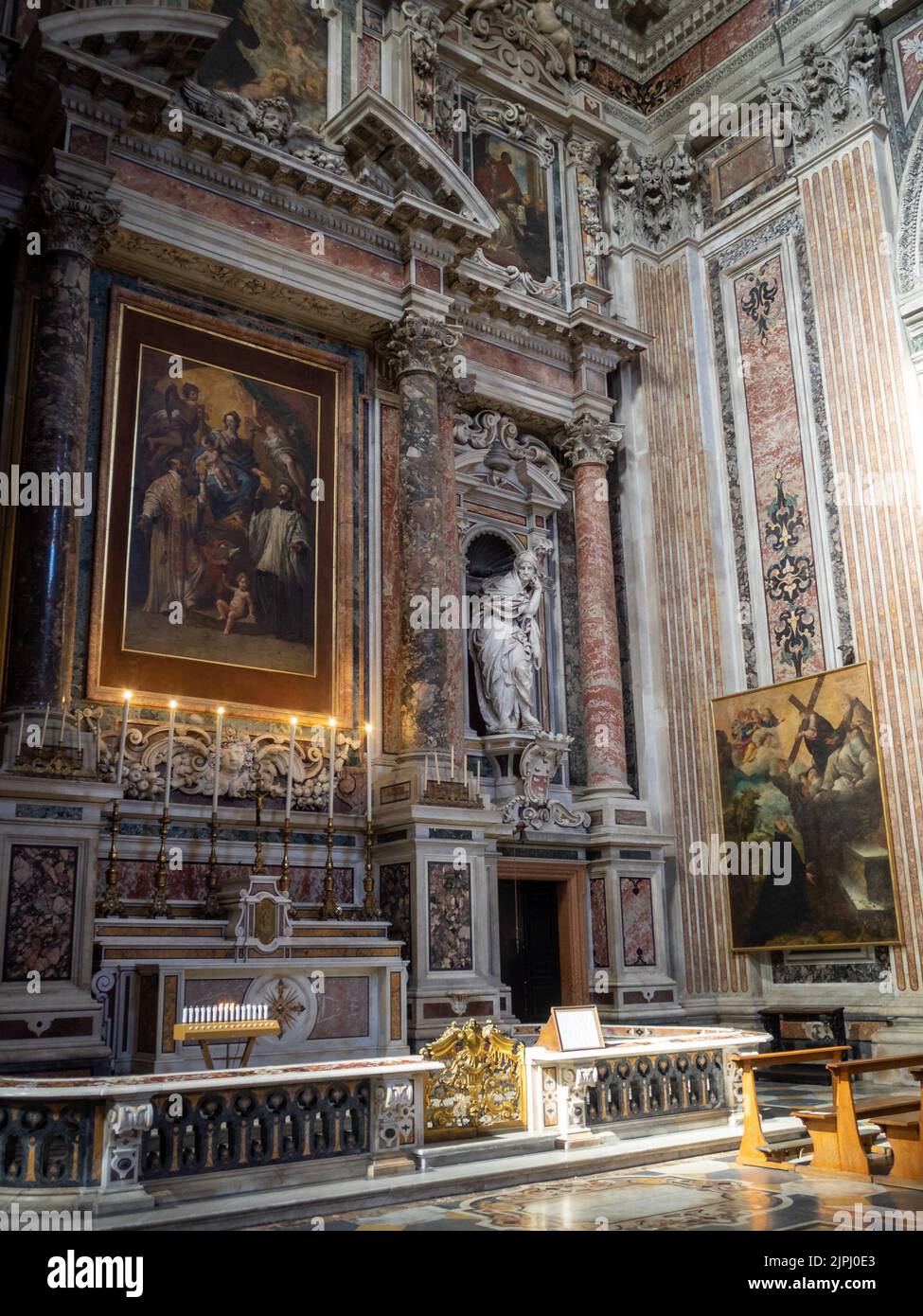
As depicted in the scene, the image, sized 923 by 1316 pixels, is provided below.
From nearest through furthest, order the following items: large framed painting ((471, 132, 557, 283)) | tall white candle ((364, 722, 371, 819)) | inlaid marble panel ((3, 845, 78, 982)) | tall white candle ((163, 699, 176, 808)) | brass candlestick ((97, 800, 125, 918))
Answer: inlaid marble panel ((3, 845, 78, 982)), brass candlestick ((97, 800, 125, 918)), tall white candle ((163, 699, 176, 808)), tall white candle ((364, 722, 371, 819)), large framed painting ((471, 132, 557, 283))

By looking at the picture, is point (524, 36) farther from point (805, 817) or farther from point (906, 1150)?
point (906, 1150)

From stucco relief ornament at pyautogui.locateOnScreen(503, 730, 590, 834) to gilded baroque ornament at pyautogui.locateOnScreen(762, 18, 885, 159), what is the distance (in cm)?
772

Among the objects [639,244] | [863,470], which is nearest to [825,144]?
[639,244]

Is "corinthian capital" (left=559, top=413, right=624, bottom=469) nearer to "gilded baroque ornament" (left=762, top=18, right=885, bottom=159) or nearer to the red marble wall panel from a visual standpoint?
the red marble wall panel

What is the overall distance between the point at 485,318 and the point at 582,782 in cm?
580

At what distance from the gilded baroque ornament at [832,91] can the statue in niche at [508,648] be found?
20.0 ft

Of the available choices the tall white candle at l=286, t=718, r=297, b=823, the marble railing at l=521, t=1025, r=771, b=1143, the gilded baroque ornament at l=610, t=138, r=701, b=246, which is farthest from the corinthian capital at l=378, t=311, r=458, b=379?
the marble railing at l=521, t=1025, r=771, b=1143

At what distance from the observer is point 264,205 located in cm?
1216

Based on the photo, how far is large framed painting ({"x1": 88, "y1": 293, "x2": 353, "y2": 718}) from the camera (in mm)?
10930

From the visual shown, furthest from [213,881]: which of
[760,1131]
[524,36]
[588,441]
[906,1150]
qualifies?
[524,36]

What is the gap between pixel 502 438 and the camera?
1455cm

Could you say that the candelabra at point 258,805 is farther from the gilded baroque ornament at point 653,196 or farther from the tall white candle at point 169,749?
the gilded baroque ornament at point 653,196

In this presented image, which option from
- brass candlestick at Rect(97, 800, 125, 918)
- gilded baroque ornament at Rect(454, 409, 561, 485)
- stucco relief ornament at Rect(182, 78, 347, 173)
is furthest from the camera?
gilded baroque ornament at Rect(454, 409, 561, 485)

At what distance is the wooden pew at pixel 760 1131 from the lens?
25.2ft
